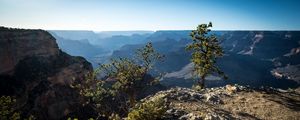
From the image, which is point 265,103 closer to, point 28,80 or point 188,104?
point 188,104

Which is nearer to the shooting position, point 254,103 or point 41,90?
point 254,103

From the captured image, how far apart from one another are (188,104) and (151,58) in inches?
473

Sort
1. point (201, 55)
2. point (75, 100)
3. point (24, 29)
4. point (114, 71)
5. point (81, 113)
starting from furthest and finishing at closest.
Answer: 1. point (24, 29)
2. point (75, 100)
3. point (81, 113)
4. point (201, 55)
5. point (114, 71)

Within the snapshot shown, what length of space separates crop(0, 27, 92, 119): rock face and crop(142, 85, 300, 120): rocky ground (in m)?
71.0

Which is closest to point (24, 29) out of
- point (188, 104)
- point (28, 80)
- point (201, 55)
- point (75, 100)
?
point (28, 80)

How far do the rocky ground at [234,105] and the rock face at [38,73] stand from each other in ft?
233

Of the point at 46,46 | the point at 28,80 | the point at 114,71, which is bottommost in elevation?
the point at 28,80

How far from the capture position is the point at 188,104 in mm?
37656

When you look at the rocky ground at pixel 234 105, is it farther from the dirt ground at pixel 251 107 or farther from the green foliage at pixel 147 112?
the green foliage at pixel 147 112

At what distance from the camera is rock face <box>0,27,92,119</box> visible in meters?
104

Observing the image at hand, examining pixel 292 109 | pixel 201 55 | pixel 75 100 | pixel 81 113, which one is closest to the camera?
pixel 292 109

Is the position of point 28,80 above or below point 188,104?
below

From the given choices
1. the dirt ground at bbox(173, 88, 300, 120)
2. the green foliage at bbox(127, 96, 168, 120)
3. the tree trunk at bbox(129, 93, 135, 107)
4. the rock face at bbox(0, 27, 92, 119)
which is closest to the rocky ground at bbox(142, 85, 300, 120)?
the dirt ground at bbox(173, 88, 300, 120)

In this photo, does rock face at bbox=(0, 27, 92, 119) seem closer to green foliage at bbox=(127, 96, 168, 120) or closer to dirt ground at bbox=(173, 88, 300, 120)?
dirt ground at bbox=(173, 88, 300, 120)
